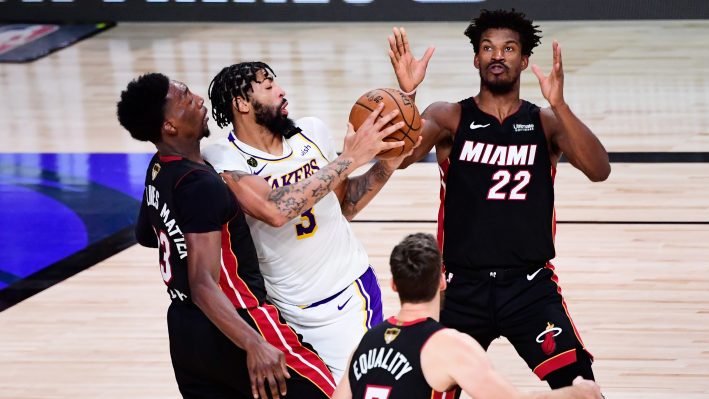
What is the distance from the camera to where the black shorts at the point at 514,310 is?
4.79m

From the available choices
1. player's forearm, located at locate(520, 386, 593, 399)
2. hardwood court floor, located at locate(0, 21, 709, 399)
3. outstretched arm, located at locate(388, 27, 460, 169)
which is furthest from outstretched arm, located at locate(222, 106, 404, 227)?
hardwood court floor, located at locate(0, 21, 709, 399)

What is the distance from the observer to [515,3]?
16031 mm

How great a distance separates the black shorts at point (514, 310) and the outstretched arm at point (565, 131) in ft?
1.52

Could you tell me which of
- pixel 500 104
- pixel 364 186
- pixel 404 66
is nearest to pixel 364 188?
pixel 364 186

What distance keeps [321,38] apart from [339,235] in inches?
463

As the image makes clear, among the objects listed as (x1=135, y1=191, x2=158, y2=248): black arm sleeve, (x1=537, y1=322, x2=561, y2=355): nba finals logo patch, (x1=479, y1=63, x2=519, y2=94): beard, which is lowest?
(x1=537, y1=322, x2=561, y2=355): nba finals logo patch

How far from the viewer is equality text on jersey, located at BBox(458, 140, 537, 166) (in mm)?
4910

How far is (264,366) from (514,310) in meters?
1.21

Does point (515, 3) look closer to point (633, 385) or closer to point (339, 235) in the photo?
point (633, 385)

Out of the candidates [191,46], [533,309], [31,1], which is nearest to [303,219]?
[533,309]

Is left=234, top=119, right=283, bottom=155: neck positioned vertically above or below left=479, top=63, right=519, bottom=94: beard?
below

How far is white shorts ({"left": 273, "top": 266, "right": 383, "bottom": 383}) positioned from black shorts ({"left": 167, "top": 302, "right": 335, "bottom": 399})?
0.60 feet

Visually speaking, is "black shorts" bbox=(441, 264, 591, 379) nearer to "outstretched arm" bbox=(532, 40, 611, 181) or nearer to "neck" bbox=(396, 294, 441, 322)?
"outstretched arm" bbox=(532, 40, 611, 181)

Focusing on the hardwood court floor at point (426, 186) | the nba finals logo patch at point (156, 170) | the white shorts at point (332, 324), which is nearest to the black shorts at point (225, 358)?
the white shorts at point (332, 324)
